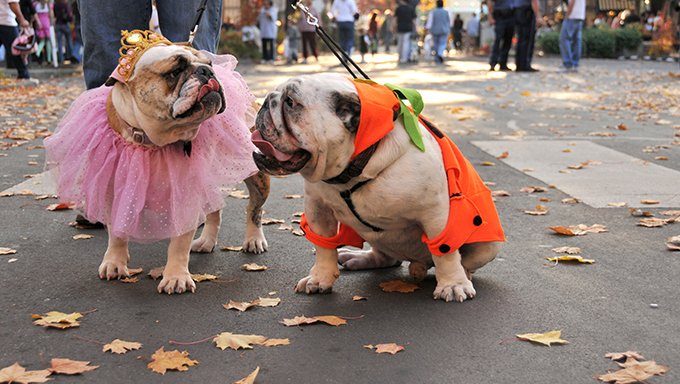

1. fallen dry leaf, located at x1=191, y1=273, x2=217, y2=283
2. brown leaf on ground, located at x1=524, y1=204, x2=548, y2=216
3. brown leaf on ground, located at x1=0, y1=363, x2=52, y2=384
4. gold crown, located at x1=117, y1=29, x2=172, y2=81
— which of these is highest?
gold crown, located at x1=117, y1=29, x2=172, y2=81

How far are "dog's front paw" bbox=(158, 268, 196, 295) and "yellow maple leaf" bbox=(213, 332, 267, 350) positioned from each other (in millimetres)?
638

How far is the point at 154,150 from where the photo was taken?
3.86 m

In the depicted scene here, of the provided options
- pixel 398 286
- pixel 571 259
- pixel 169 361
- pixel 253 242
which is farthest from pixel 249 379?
pixel 571 259

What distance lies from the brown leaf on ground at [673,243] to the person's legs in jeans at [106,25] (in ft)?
10.8

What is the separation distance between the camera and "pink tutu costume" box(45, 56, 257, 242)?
3.83 metres

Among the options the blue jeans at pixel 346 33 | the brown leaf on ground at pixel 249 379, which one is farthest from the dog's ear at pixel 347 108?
the blue jeans at pixel 346 33

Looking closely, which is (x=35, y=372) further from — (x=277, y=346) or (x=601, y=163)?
(x=601, y=163)

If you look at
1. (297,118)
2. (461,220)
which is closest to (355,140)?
(297,118)

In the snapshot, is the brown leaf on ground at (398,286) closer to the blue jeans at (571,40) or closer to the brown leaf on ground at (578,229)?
the brown leaf on ground at (578,229)

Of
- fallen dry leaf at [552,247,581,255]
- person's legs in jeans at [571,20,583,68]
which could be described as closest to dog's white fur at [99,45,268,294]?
fallen dry leaf at [552,247,581,255]

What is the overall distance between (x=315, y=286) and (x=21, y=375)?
1.40 meters

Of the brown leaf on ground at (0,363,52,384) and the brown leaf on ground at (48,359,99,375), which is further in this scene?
the brown leaf on ground at (48,359,99,375)

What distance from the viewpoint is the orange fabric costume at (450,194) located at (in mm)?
3322

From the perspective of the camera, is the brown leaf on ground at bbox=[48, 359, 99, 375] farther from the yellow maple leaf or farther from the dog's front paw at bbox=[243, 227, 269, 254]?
the dog's front paw at bbox=[243, 227, 269, 254]
